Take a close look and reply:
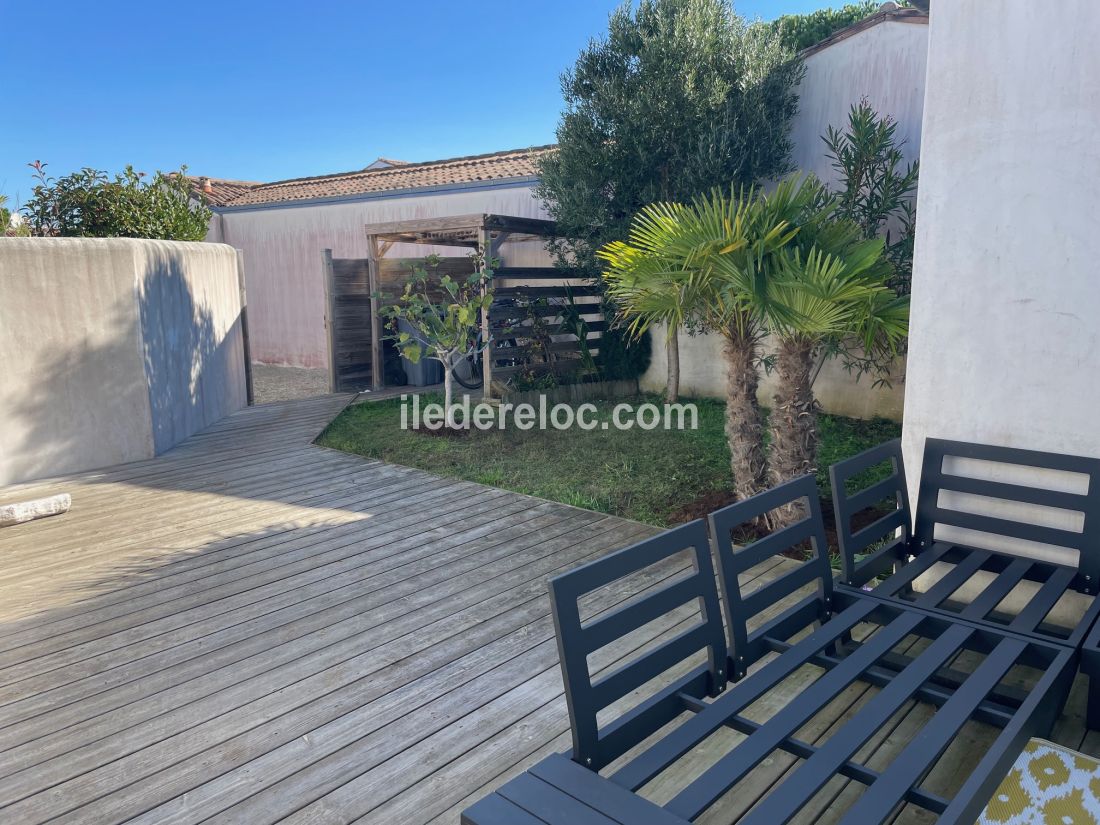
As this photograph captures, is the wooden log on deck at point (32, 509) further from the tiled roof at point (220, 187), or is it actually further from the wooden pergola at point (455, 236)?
the tiled roof at point (220, 187)

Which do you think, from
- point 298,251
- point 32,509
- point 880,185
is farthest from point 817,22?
point 32,509

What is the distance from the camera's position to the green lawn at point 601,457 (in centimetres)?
492

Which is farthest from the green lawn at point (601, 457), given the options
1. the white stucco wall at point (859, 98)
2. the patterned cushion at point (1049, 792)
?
the patterned cushion at point (1049, 792)

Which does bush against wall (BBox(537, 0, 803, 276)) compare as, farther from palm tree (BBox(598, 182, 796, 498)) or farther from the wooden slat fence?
palm tree (BBox(598, 182, 796, 498))

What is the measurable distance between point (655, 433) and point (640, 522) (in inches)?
104

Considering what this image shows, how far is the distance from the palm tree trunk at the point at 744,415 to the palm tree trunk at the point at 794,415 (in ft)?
0.63

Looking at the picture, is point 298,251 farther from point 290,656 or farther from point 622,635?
point 622,635

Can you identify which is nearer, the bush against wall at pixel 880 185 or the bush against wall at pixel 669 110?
the bush against wall at pixel 880 185

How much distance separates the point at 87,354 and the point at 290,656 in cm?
414

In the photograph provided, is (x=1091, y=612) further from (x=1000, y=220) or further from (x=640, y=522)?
(x=640, y=522)

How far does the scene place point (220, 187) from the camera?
637 inches

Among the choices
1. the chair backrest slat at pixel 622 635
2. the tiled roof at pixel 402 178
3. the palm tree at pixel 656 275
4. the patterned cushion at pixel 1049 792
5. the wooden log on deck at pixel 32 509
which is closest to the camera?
the chair backrest slat at pixel 622 635

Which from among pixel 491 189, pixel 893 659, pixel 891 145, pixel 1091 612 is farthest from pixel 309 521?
pixel 491 189

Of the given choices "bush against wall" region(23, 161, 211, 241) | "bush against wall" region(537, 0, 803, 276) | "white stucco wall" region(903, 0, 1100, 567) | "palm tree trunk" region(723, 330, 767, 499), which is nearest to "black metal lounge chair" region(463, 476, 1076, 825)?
"white stucco wall" region(903, 0, 1100, 567)
